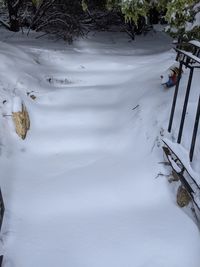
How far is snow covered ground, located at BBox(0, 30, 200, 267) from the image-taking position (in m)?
3.45

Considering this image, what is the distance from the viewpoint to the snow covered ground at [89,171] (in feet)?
11.3

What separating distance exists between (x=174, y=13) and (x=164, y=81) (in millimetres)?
816

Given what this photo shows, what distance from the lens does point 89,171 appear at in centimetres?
456

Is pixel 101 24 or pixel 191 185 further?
pixel 101 24

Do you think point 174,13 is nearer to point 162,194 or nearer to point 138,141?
point 138,141

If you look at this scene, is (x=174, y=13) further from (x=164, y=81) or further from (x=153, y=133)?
(x=153, y=133)

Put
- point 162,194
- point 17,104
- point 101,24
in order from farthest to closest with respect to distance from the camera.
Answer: point 101,24, point 17,104, point 162,194

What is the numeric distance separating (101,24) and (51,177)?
6830 mm

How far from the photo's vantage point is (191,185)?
3.55 meters

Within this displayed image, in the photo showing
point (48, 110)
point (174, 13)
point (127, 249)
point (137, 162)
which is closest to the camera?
point (127, 249)

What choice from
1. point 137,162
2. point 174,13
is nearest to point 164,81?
point 174,13

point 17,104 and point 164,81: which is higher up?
point 164,81

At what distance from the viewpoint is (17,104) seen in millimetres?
5332

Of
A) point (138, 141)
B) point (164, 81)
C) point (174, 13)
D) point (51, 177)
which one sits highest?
point (174, 13)
